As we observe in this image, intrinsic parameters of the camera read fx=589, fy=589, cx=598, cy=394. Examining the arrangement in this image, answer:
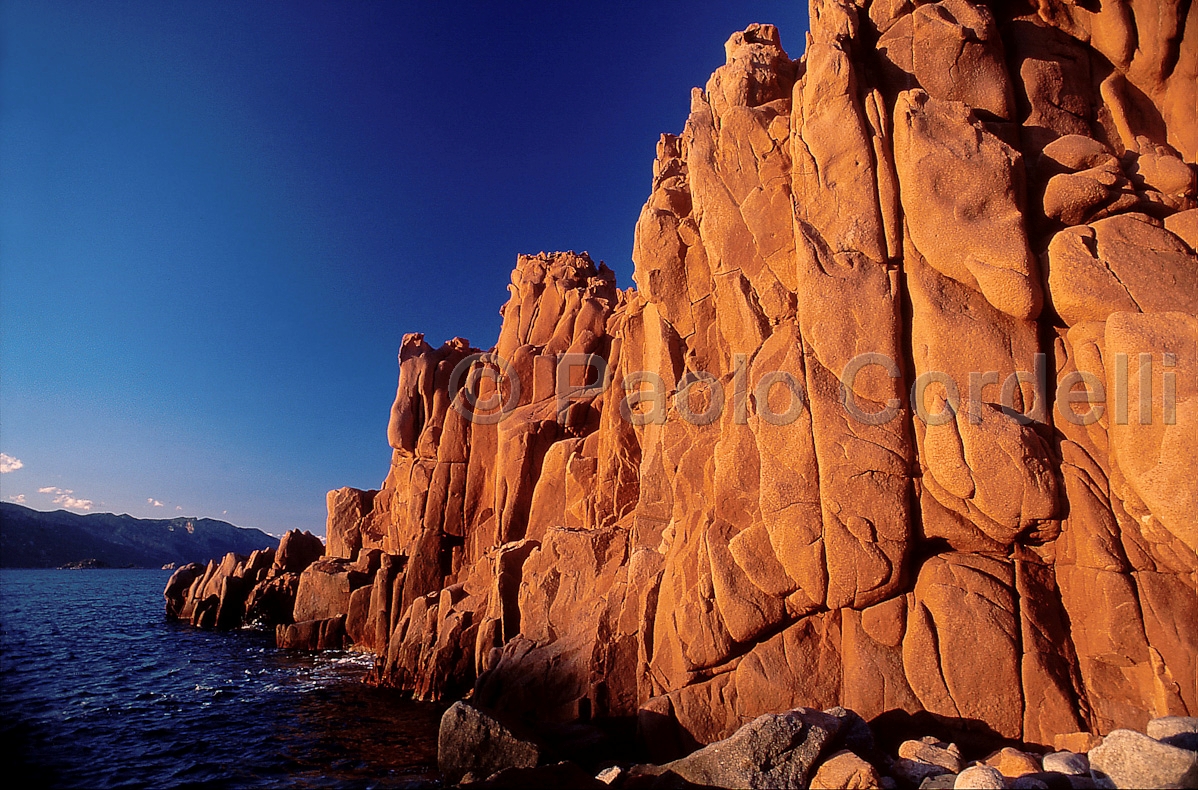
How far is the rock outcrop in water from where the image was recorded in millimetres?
11391

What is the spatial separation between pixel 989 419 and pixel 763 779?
8248 mm

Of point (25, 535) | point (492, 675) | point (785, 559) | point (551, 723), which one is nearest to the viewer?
point (785, 559)

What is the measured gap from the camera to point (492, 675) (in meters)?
18.9

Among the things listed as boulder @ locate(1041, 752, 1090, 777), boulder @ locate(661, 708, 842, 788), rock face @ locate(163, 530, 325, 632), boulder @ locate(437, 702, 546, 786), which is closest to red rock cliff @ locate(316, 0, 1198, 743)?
boulder @ locate(1041, 752, 1090, 777)

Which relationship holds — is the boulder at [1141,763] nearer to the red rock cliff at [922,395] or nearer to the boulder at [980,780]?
the boulder at [980,780]

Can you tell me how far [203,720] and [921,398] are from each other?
2496 centimetres

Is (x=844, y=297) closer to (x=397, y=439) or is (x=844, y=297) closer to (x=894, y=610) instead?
(x=894, y=610)

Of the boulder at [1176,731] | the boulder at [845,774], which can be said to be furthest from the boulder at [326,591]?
the boulder at [1176,731]

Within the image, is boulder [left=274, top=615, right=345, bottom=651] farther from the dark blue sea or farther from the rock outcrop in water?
the rock outcrop in water

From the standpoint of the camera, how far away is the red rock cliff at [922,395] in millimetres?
11391

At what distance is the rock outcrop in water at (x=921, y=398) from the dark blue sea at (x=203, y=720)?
13.6 ft

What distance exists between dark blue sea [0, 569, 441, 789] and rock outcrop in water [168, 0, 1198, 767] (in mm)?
4131

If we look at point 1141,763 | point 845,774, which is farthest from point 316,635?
point 1141,763

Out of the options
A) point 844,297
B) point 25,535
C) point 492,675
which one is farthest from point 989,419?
point 25,535
